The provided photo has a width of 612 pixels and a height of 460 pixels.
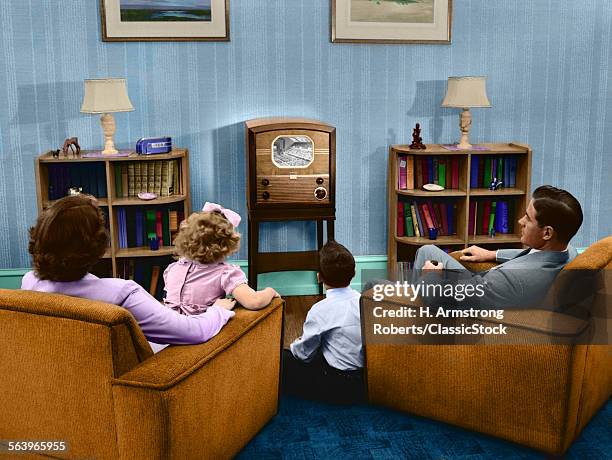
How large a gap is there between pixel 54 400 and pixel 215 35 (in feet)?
10.2

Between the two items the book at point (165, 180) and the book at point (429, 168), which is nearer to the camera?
the book at point (165, 180)

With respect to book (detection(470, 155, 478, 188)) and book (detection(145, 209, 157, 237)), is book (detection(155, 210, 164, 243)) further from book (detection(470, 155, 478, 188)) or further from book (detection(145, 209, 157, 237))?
book (detection(470, 155, 478, 188))

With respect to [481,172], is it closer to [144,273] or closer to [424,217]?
[424,217]

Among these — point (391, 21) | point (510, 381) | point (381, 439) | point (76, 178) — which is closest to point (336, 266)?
point (381, 439)

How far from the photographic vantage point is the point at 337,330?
3.19 meters

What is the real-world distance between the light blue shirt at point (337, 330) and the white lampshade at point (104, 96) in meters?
1.94

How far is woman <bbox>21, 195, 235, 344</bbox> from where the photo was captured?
220 cm

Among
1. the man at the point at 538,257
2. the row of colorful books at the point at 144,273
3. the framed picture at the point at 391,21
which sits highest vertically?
the framed picture at the point at 391,21

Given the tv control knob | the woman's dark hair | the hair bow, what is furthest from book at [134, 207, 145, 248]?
the woman's dark hair

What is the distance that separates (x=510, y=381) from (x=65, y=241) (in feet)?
5.40

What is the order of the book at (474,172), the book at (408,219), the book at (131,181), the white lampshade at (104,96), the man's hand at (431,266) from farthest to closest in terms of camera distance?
the book at (408,219), the book at (474,172), the book at (131,181), the white lampshade at (104,96), the man's hand at (431,266)

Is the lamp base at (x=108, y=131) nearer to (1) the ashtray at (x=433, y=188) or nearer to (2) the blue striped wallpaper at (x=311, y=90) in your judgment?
(2) the blue striped wallpaper at (x=311, y=90)

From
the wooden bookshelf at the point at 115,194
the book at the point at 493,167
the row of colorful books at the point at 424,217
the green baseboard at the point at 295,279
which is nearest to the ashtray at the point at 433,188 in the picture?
the row of colorful books at the point at 424,217

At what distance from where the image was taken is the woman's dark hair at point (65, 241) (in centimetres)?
220
